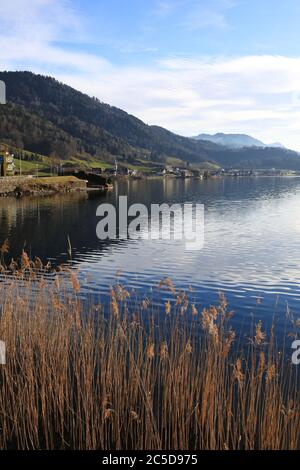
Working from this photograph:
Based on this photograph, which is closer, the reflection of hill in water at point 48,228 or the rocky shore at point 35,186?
the reflection of hill in water at point 48,228

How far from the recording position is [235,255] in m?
38.1

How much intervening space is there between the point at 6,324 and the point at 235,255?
25990 mm

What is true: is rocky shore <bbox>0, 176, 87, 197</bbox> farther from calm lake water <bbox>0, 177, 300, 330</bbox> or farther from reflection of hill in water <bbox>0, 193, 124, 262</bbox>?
calm lake water <bbox>0, 177, 300, 330</bbox>

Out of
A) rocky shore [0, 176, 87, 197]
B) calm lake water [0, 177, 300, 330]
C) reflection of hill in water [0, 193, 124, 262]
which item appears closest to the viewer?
calm lake water [0, 177, 300, 330]

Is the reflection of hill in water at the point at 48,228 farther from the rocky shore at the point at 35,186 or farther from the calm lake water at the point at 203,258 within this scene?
the rocky shore at the point at 35,186

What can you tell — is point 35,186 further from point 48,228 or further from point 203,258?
point 203,258

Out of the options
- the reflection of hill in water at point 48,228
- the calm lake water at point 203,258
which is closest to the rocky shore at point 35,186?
the reflection of hill in water at point 48,228

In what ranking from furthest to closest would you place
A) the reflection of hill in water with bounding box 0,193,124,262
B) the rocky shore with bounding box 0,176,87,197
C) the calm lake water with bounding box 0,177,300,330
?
the rocky shore with bounding box 0,176,87,197 → the reflection of hill in water with bounding box 0,193,124,262 → the calm lake water with bounding box 0,177,300,330

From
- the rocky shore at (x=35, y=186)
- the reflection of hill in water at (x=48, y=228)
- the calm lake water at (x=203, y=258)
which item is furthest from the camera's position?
the rocky shore at (x=35, y=186)

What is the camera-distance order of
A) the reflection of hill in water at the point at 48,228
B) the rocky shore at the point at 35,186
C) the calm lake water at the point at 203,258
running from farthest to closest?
the rocky shore at the point at 35,186
the reflection of hill in water at the point at 48,228
the calm lake water at the point at 203,258

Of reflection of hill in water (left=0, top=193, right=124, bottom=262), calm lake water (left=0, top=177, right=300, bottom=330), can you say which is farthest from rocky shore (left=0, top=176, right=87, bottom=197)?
calm lake water (left=0, top=177, right=300, bottom=330)

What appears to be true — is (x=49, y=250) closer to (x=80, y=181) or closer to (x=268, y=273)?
(x=268, y=273)

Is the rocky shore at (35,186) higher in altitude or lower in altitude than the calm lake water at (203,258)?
higher

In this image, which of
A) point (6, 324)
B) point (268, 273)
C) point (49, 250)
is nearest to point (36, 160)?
point (49, 250)
